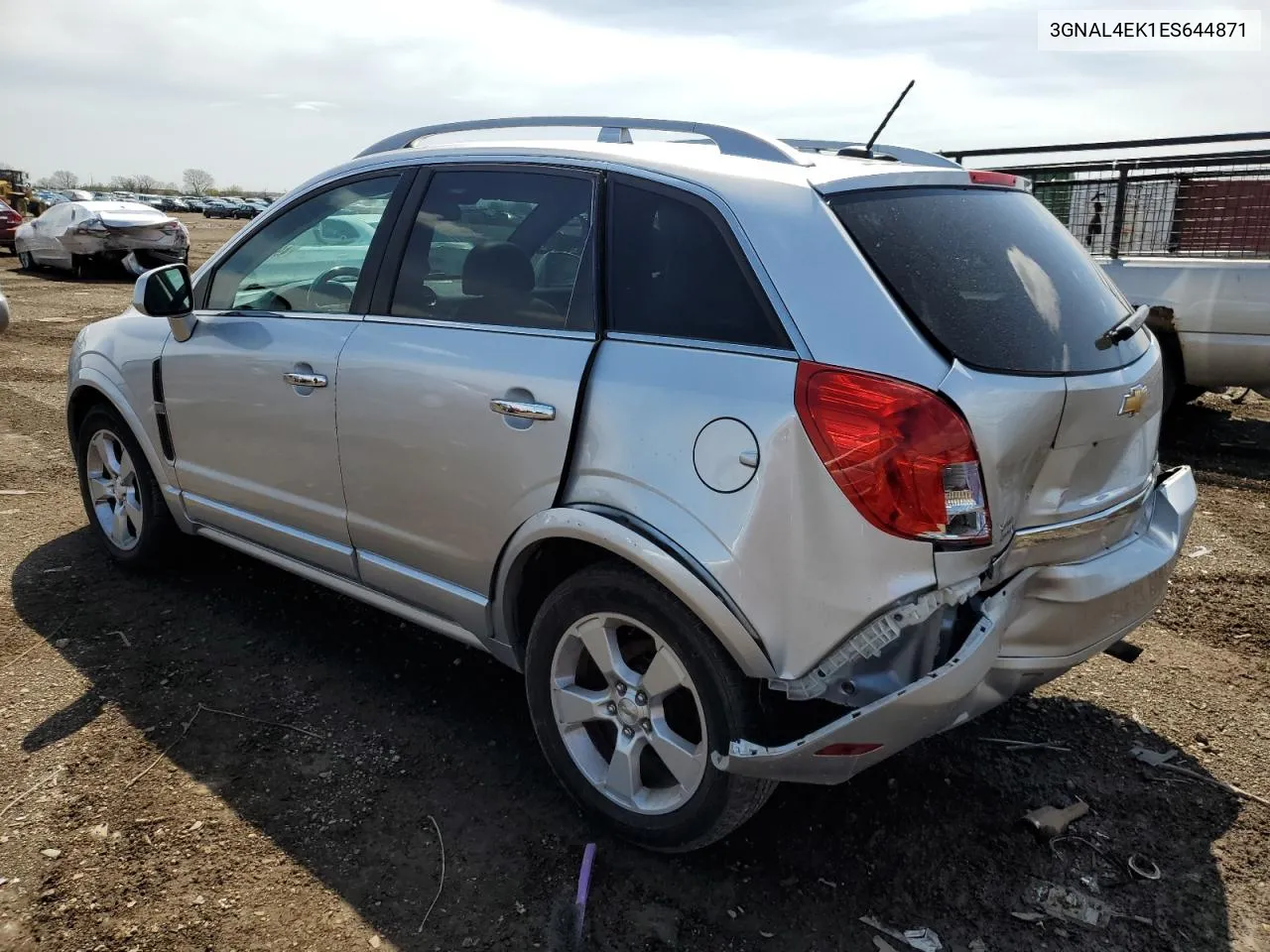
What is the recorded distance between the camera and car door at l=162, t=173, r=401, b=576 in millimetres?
3379

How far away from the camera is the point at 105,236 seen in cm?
1778

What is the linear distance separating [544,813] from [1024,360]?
5.99ft

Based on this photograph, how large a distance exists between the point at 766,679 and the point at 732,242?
3.52 feet

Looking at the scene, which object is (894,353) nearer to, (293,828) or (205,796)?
(293,828)

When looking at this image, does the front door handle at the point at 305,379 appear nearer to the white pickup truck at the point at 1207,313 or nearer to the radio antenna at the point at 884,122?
the radio antenna at the point at 884,122

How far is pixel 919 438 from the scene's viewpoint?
7.07 feet

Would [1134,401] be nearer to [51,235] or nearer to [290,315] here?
[290,315]

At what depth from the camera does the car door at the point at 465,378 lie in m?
2.74

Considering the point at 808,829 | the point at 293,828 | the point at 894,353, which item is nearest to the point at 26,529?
the point at 293,828

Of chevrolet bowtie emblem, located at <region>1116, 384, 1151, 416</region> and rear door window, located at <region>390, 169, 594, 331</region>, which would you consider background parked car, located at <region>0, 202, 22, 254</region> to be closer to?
rear door window, located at <region>390, 169, 594, 331</region>

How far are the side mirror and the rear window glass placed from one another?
8.93ft

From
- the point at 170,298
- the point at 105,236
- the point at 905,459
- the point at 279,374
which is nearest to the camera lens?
the point at 905,459

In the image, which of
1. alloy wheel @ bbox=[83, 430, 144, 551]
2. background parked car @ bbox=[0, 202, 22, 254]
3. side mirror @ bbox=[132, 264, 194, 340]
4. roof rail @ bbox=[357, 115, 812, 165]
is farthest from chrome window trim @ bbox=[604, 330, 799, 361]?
background parked car @ bbox=[0, 202, 22, 254]

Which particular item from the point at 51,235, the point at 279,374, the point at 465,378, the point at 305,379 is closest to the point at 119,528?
the point at 279,374
